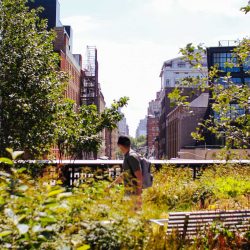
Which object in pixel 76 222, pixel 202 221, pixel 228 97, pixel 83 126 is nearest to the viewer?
pixel 76 222

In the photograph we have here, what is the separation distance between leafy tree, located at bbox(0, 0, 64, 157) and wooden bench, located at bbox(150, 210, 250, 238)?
8647 mm

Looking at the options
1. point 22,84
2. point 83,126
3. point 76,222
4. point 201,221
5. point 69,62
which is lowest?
point 201,221

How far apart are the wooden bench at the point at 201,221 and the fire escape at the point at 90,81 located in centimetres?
6263

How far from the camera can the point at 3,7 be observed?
14.9 meters

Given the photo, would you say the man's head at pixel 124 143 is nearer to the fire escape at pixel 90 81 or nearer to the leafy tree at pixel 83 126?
the leafy tree at pixel 83 126

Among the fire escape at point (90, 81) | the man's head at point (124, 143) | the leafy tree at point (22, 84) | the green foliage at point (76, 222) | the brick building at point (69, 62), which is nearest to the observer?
the green foliage at point (76, 222)

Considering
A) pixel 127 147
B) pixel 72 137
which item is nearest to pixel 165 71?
pixel 72 137

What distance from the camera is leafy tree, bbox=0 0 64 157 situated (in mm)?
14438

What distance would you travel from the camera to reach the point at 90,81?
245 feet

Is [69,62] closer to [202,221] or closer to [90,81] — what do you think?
[90,81]

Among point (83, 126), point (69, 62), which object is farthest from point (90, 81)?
point (83, 126)

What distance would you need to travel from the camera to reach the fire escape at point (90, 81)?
231 feet

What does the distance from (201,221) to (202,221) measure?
0.09ft

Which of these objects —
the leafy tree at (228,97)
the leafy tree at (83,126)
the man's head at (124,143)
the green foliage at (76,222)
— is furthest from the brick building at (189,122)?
the green foliage at (76,222)
